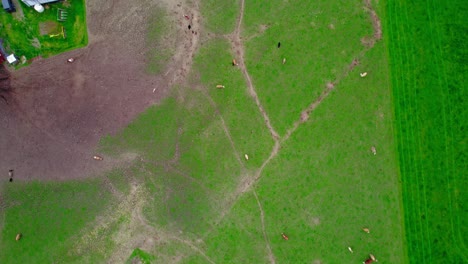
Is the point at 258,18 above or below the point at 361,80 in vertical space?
above

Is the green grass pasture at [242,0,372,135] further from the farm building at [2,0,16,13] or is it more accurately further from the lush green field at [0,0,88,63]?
the farm building at [2,0,16,13]

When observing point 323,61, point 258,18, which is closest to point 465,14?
point 323,61

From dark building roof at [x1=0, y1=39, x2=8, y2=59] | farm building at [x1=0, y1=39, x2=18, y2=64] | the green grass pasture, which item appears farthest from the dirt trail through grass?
dark building roof at [x1=0, y1=39, x2=8, y2=59]

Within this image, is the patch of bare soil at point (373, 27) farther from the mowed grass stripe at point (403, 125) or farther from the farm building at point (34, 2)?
the farm building at point (34, 2)

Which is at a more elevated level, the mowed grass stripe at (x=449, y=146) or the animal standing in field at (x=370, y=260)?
the mowed grass stripe at (x=449, y=146)

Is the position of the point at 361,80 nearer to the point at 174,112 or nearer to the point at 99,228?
the point at 174,112

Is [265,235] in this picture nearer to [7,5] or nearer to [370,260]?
[370,260]

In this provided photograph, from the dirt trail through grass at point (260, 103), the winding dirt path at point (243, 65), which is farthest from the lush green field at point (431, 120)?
the winding dirt path at point (243, 65)
